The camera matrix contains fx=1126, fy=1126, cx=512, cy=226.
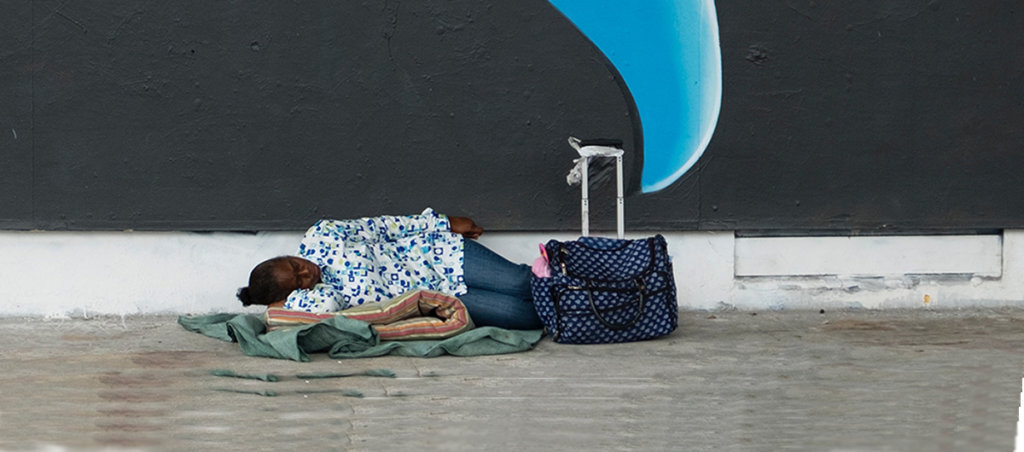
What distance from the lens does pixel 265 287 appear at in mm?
4953

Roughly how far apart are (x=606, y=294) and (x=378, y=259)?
1.07m

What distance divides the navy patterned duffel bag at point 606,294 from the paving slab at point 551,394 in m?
0.09

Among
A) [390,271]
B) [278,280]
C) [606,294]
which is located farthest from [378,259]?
[606,294]

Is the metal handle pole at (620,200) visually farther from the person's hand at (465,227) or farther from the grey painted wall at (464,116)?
the person's hand at (465,227)

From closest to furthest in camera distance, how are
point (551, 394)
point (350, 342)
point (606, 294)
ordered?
point (551, 394) → point (350, 342) → point (606, 294)

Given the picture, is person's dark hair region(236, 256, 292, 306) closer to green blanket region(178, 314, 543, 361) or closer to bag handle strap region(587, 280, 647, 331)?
green blanket region(178, 314, 543, 361)

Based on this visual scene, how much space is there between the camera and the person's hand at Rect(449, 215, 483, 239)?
5.53 metres

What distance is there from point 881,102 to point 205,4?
3.41 m

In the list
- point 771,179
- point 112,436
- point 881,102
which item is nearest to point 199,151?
point 112,436

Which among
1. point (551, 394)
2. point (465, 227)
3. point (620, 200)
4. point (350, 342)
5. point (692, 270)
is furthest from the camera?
point (692, 270)

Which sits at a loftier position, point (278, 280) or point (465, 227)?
point (465, 227)

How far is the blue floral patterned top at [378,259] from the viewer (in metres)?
5.01

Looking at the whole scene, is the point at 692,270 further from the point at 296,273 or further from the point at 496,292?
the point at 296,273

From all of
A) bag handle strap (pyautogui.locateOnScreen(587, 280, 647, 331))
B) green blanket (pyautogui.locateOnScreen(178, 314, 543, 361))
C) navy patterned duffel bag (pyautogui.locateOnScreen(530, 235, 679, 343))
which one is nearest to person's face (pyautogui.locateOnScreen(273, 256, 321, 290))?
green blanket (pyautogui.locateOnScreen(178, 314, 543, 361))
